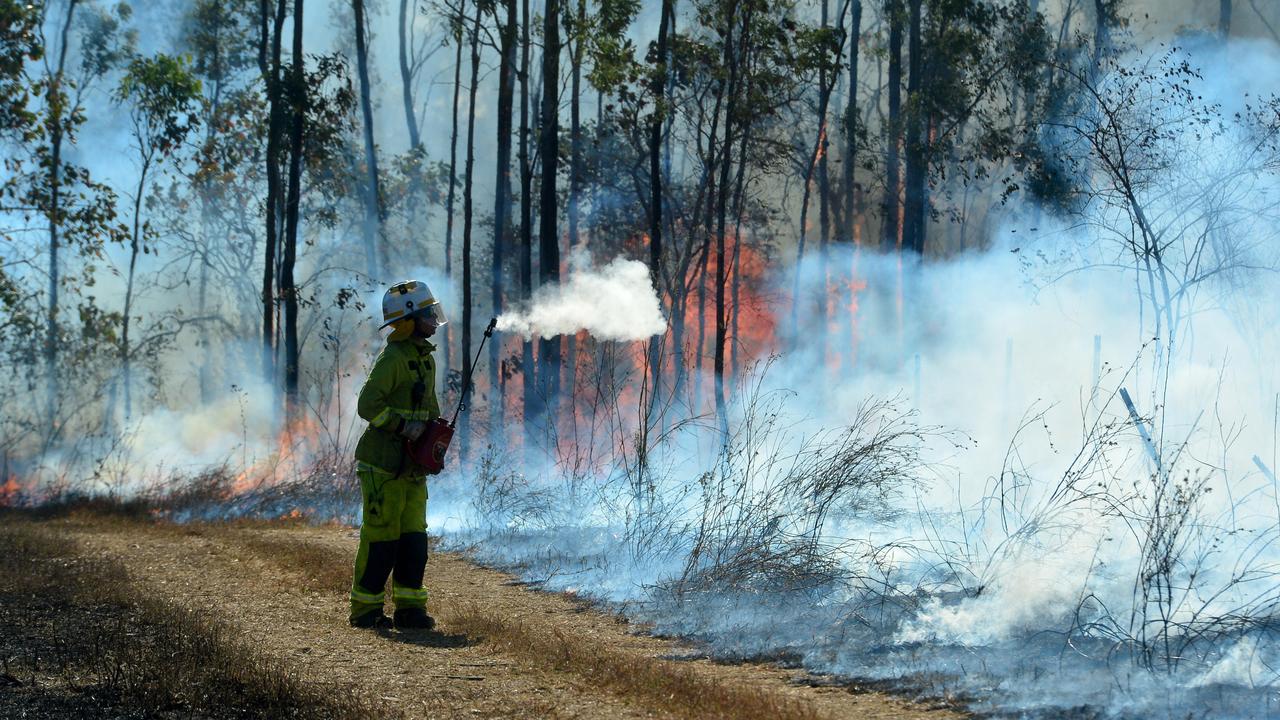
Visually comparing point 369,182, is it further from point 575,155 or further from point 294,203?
point 294,203

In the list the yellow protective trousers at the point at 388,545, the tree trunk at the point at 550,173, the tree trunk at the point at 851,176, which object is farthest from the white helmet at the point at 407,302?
the tree trunk at the point at 851,176

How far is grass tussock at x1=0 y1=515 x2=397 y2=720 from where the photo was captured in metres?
5.25

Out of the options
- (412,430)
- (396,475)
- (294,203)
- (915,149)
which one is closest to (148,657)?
(396,475)

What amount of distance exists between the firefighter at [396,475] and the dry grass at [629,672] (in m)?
0.36

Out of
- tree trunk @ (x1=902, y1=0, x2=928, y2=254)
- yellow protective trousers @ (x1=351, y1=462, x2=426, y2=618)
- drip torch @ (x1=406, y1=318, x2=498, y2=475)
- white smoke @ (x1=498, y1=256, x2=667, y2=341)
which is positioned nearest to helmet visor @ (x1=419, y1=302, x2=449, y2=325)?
drip torch @ (x1=406, y1=318, x2=498, y2=475)

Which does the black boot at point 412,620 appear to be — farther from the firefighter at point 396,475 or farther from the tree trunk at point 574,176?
the tree trunk at point 574,176

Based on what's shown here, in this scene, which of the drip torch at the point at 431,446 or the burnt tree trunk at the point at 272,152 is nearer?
the drip torch at the point at 431,446

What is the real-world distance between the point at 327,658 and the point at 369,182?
3631cm

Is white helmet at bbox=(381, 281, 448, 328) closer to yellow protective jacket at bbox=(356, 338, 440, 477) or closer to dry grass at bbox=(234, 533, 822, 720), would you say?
yellow protective jacket at bbox=(356, 338, 440, 477)

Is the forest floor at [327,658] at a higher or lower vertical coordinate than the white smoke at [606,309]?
lower

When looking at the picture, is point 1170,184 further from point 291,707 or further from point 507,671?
point 291,707

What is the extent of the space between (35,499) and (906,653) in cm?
1520

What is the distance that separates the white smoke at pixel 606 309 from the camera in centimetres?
1265

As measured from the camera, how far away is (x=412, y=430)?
7.59 m
